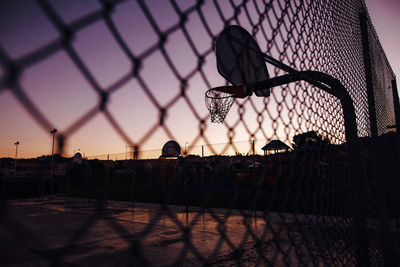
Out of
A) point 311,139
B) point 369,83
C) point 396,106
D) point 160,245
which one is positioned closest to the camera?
point 311,139

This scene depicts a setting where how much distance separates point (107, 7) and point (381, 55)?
21.8 feet

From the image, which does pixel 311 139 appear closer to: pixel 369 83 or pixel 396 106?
pixel 369 83

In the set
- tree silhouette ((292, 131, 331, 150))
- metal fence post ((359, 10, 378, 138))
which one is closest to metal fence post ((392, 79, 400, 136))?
metal fence post ((359, 10, 378, 138))

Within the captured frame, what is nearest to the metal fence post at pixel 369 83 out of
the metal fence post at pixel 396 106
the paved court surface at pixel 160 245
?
the paved court surface at pixel 160 245

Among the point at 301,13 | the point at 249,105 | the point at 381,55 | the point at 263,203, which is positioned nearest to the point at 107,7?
the point at 249,105

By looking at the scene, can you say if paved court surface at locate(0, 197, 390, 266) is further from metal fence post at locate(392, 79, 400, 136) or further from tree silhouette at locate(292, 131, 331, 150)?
metal fence post at locate(392, 79, 400, 136)

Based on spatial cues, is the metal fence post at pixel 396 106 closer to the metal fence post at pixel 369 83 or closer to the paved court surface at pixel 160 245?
the paved court surface at pixel 160 245

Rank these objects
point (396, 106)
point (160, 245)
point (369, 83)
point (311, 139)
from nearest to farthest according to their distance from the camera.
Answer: point (311, 139), point (369, 83), point (160, 245), point (396, 106)

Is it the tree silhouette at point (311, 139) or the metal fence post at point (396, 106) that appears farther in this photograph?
the metal fence post at point (396, 106)

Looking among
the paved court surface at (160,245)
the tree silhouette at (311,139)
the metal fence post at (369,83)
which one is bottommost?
the paved court surface at (160,245)

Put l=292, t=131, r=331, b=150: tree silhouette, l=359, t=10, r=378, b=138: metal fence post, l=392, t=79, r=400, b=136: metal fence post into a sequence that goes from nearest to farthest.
A: l=292, t=131, r=331, b=150: tree silhouette, l=359, t=10, r=378, b=138: metal fence post, l=392, t=79, r=400, b=136: metal fence post

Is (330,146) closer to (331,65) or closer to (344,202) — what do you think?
(344,202)

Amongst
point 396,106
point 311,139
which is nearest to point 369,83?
point 311,139

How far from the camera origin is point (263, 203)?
9555 mm
